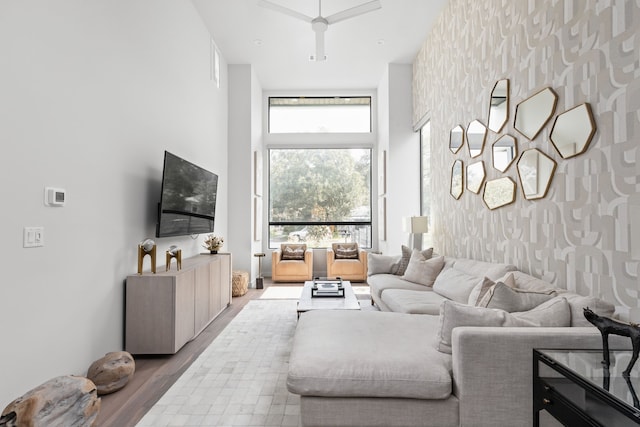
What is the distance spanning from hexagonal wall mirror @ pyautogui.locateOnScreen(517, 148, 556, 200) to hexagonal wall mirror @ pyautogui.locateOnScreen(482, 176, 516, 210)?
0.52 feet

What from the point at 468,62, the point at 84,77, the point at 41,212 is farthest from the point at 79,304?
the point at 468,62

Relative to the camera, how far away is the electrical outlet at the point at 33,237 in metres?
1.91

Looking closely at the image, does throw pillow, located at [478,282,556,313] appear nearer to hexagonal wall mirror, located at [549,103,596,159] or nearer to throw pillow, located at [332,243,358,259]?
hexagonal wall mirror, located at [549,103,596,159]

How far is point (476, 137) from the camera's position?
12.0ft

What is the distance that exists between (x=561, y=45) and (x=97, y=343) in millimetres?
3810

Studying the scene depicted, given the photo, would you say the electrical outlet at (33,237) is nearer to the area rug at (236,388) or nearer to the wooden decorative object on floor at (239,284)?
the area rug at (236,388)

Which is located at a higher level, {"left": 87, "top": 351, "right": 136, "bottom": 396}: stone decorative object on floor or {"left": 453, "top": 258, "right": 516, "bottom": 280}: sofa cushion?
{"left": 453, "top": 258, "right": 516, "bottom": 280}: sofa cushion

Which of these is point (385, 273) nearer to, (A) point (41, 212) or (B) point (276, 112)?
(A) point (41, 212)

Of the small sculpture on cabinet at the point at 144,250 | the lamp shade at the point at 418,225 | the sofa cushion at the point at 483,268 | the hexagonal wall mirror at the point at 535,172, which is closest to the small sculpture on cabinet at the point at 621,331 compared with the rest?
the hexagonal wall mirror at the point at 535,172

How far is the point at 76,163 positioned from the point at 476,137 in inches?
139

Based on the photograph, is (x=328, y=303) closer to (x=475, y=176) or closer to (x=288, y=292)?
(x=475, y=176)

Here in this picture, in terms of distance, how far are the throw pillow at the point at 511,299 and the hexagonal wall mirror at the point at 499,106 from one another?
169 centimetres

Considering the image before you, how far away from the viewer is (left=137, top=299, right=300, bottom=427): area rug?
1973 millimetres

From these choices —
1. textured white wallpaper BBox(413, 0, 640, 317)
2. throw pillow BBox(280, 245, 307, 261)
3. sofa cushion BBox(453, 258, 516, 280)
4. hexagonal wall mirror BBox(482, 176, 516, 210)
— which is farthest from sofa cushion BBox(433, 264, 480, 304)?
throw pillow BBox(280, 245, 307, 261)
